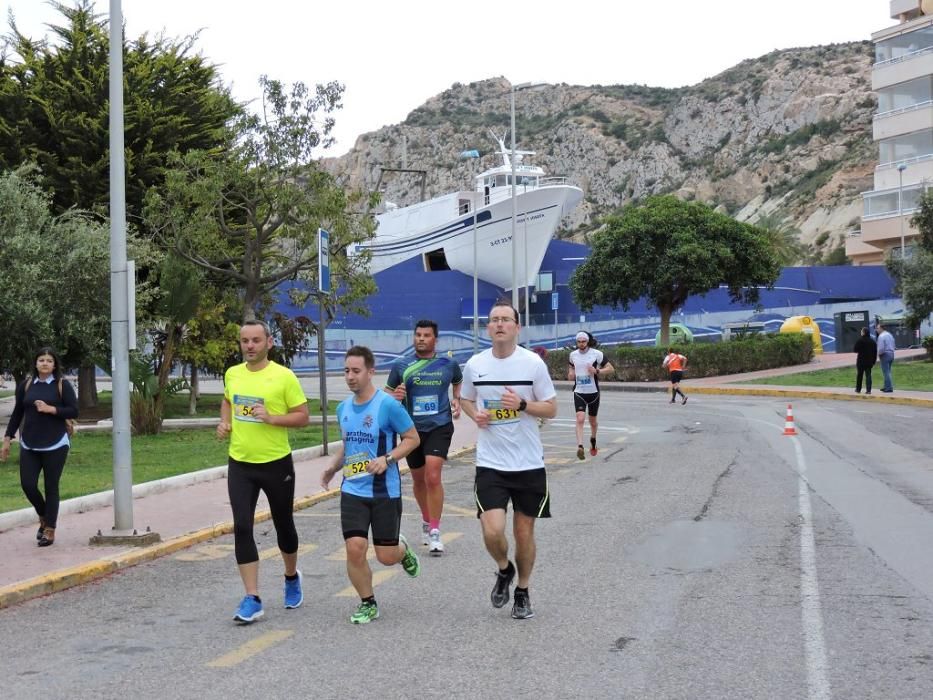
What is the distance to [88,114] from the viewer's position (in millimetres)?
26203

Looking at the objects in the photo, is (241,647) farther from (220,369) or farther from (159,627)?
(220,369)

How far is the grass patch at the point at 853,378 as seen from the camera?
32.1 m

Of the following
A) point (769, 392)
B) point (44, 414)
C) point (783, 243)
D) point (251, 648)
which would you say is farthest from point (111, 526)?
point (783, 243)

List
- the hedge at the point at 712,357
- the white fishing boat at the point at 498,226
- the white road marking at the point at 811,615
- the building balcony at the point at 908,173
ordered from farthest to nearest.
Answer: the white fishing boat at the point at 498,226, the building balcony at the point at 908,173, the hedge at the point at 712,357, the white road marking at the point at 811,615

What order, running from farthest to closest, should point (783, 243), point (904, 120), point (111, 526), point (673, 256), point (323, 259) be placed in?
point (783, 243), point (904, 120), point (673, 256), point (323, 259), point (111, 526)

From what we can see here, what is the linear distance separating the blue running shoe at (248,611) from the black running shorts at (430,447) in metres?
2.60

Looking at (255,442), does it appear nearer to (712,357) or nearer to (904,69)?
(712,357)

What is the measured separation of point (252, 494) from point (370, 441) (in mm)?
760

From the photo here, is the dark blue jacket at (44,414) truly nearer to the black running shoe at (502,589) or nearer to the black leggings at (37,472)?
the black leggings at (37,472)

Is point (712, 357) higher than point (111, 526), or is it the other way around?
point (712, 357)

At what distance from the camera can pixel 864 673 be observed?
5070 millimetres

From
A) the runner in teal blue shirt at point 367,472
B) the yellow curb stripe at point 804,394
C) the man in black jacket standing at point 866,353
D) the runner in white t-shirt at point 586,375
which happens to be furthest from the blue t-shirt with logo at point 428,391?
the man in black jacket standing at point 866,353

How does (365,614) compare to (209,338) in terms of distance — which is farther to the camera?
(209,338)

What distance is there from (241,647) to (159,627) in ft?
2.78
